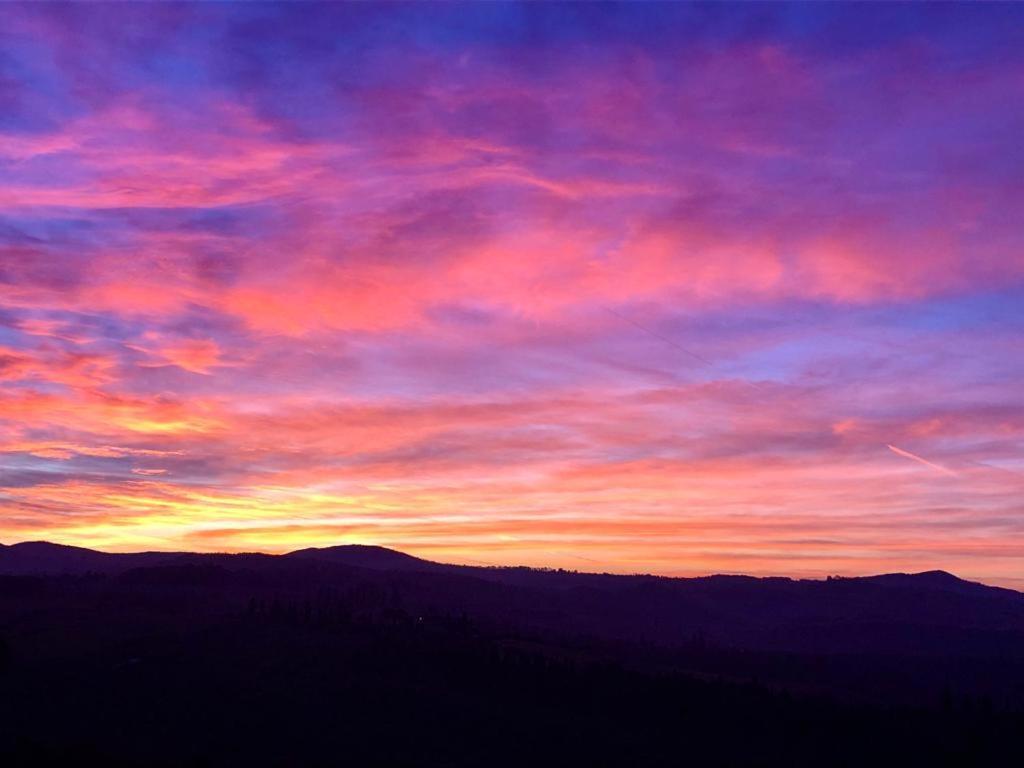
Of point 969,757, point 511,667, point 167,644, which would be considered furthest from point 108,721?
point 969,757

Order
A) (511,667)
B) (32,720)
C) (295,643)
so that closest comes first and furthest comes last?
(32,720) < (511,667) < (295,643)

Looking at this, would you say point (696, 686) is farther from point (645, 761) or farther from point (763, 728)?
point (645, 761)

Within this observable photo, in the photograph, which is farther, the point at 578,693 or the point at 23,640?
the point at 23,640

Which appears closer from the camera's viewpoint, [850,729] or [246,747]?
[246,747]

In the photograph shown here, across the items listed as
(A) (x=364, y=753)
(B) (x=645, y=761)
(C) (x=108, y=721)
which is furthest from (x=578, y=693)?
(C) (x=108, y=721)

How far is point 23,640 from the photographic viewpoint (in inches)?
7539

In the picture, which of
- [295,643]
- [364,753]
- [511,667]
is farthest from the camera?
[295,643]

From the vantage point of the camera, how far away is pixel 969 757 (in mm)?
137125

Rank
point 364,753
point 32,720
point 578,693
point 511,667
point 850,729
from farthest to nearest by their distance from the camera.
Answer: point 511,667, point 578,693, point 850,729, point 32,720, point 364,753

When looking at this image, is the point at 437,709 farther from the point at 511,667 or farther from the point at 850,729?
the point at 850,729

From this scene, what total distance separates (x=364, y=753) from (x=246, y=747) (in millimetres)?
14328

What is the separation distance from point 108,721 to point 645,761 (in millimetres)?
69156

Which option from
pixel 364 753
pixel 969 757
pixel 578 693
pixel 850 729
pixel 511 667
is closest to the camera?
pixel 364 753

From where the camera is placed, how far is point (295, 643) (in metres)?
186
